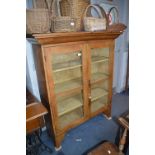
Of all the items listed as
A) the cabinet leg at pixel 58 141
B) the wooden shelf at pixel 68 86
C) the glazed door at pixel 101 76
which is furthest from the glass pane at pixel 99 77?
the cabinet leg at pixel 58 141

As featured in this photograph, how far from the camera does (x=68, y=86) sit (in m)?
1.72

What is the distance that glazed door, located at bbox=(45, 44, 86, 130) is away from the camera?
1468mm

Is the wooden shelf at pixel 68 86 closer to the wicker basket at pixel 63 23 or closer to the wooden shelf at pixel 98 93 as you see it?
the wooden shelf at pixel 98 93

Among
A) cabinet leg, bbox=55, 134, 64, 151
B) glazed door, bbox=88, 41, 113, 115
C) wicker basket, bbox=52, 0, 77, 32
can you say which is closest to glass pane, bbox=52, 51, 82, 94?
glazed door, bbox=88, 41, 113, 115

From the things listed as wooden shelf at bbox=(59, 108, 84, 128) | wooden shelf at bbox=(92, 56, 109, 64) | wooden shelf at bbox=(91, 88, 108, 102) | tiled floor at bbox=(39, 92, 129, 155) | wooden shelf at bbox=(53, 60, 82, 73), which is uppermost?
wooden shelf at bbox=(92, 56, 109, 64)

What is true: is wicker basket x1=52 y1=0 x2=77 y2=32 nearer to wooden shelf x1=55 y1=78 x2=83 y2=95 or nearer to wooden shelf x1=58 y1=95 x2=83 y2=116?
wooden shelf x1=55 y1=78 x2=83 y2=95

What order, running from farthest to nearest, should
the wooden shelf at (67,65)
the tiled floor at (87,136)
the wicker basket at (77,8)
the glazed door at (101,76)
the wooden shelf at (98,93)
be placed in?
the wooden shelf at (98,93)
the glazed door at (101,76)
the tiled floor at (87,136)
the wooden shelf at (67,65)
the wicker basket at (77,8)

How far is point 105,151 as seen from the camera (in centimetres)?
126

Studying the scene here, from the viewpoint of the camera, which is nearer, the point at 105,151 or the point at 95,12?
the point at 105,151

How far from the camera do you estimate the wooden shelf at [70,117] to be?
1.76 metres

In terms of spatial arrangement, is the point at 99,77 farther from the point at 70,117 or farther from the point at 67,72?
the point at 70,117
